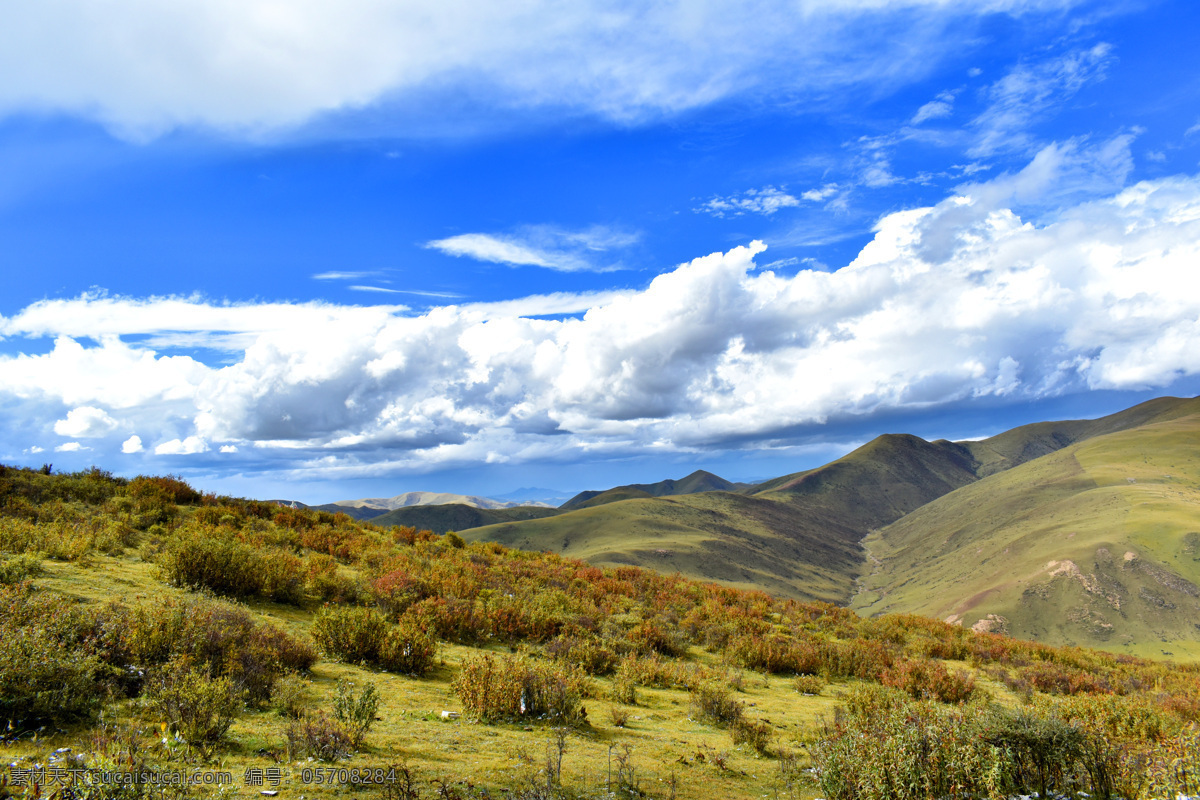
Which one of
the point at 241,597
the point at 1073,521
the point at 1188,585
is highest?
the point at 241,597

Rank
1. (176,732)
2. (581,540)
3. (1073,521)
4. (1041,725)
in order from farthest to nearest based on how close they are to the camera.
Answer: (581,540) → (1073,521) → (1041,725) → (176,732)

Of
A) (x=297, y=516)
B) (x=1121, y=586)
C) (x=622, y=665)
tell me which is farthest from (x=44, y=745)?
(x=1121, y=586)

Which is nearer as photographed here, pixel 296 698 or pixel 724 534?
pixel 296 698

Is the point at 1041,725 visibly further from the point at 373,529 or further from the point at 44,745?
the point at 373,529

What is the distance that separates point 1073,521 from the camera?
139375mm

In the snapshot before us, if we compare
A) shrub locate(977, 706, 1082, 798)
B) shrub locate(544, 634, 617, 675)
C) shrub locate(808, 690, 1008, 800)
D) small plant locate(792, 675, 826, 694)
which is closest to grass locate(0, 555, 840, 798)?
shrub locate(544, 634, 617, 675)

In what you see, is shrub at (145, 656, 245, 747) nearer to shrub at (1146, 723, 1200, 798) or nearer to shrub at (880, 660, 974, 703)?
shrub at (1146, 723, 1200, 798)

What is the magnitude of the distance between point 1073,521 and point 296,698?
179673 millimetres

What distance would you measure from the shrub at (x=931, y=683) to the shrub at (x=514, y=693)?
7.86 metres

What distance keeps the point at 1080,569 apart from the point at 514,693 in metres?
143

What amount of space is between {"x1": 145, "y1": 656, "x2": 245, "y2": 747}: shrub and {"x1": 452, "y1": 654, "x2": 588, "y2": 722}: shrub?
3.11 metres

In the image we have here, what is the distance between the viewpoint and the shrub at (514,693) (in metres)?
8.52

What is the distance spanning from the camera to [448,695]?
9.35m

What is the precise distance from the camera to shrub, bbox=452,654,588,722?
27.9 feet
